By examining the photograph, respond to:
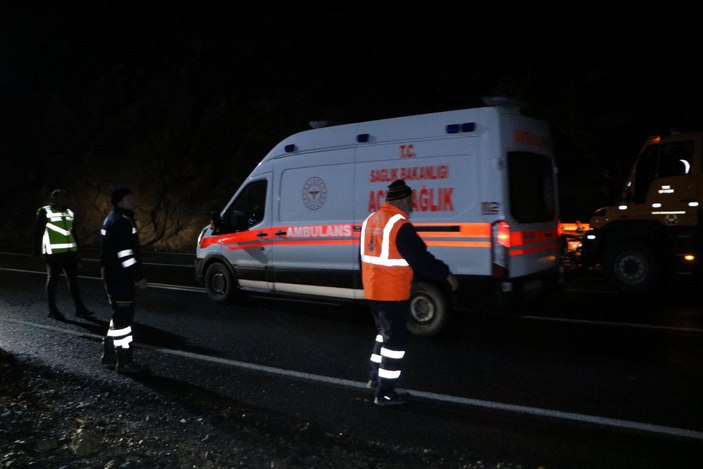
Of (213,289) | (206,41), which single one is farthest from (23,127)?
(213,289)

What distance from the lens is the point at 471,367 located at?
5.63 metres

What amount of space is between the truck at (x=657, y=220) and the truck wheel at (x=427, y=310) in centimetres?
488

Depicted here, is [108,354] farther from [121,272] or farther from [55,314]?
[55,314]

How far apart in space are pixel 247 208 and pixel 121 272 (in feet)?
10.8

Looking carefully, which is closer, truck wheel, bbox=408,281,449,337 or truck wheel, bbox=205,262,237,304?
truck wheel, bbox=408,281,449,337

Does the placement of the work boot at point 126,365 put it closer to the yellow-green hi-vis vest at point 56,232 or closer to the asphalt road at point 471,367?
the asphalt road at point 471,367

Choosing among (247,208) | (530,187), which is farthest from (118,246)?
(530,187)

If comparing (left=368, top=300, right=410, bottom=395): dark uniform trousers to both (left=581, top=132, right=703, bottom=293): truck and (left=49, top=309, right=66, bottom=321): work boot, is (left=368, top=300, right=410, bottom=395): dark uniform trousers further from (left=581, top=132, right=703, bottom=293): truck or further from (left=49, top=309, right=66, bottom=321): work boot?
(left=581, top=132, right=703, bottom=293): truck

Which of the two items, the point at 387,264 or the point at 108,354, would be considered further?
the point at 108,354

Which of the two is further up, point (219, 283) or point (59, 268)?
point (59, 268)

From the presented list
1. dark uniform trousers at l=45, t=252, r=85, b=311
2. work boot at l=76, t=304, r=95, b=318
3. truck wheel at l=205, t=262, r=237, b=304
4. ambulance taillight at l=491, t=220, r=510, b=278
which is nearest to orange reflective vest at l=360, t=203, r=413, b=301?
ambulance taillight at l=491, t=220, r=510, b=278

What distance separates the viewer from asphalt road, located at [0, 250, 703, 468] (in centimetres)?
398

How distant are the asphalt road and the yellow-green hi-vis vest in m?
1.00

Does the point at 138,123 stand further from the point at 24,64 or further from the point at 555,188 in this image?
the point at 555,188
